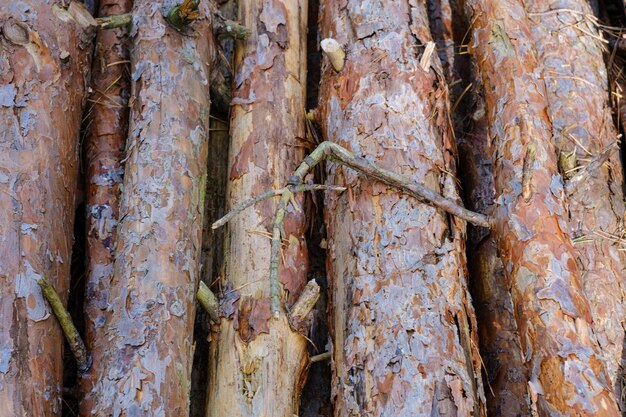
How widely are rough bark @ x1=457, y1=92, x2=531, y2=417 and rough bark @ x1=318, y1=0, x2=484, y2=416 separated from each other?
8.8 inches

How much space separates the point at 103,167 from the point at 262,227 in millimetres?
660

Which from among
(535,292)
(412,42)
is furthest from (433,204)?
(412,42)

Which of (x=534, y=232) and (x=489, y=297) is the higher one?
(x=534, y=232)

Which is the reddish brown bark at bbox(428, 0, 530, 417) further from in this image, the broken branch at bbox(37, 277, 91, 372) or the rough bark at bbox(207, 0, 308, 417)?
the broken branch at bbox(37, 277, 91, 372)

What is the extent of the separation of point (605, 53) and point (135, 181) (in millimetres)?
2251

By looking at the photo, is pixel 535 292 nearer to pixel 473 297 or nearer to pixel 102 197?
pixel 473 297

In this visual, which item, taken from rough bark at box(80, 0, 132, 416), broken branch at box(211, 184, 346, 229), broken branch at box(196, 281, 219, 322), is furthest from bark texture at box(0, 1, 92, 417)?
broken branch at box(211, 184, 346, 229)

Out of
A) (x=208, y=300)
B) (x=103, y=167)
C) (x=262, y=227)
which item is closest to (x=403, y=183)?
(x=262, y=227)

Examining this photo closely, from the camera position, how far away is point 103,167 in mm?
2717

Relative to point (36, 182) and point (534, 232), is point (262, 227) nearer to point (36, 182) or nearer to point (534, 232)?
point (36, 182)

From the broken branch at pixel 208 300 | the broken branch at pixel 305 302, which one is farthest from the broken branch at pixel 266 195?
the broken branch at pixel 305 302

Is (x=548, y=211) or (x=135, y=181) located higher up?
(x=135, y=181)

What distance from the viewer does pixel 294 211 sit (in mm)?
2705

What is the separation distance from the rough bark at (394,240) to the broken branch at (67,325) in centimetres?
85
